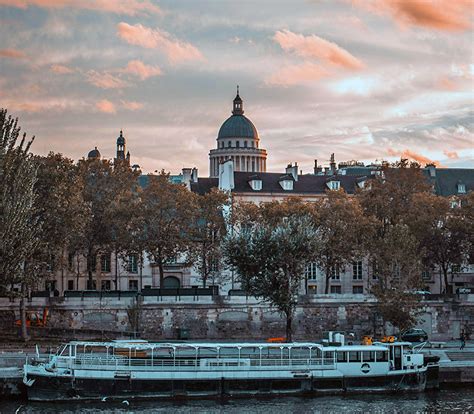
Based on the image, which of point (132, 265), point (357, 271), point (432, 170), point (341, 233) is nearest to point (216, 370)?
point (341, 233)

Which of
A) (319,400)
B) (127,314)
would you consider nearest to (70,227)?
(127,314)

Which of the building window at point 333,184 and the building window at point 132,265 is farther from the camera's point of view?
the building window at point 333,184

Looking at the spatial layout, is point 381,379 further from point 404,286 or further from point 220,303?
point 220,303

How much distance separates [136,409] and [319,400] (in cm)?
1193

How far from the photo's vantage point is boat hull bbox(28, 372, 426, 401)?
62.6 meters

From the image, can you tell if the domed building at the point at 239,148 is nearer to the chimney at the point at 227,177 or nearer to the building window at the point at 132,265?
the chimney at the point at 227,177

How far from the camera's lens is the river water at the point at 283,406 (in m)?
60.0

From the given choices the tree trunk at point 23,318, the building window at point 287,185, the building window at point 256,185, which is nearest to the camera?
the tree trunk at point 23,318

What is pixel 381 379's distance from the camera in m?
66.9

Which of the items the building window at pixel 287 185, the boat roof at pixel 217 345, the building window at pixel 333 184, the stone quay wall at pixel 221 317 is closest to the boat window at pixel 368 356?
the boat roof at pixel 217 345

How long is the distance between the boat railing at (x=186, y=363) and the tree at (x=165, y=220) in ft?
102

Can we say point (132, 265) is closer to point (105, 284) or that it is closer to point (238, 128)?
point (105, 284)

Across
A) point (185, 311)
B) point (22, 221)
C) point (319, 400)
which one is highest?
point (22, 221)

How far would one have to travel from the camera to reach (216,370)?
214 ft
